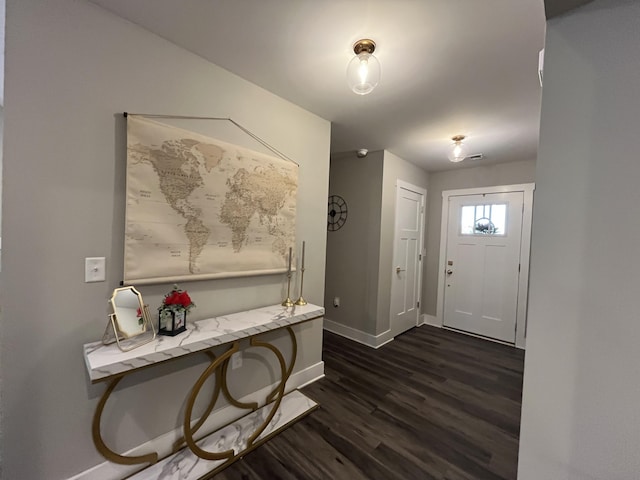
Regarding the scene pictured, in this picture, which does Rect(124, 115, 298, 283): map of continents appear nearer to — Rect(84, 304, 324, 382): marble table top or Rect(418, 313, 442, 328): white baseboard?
Rect(84, 304, 324, 382): marble table top

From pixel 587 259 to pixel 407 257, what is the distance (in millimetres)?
3239

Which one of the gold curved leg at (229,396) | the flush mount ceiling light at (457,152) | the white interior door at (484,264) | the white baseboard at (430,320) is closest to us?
the gold curved leg at (229,396)

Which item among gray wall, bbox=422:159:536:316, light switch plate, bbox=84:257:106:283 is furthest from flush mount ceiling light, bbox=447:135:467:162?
light switch plate, bbox=84:257:106:283

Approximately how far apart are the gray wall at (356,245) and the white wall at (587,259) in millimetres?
2602

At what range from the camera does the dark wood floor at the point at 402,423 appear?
5.09 ft

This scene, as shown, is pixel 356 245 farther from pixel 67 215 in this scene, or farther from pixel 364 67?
pixel 67 215

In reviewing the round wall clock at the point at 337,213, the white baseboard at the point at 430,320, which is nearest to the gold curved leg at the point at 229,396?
the round wall clock at the point at 337,213

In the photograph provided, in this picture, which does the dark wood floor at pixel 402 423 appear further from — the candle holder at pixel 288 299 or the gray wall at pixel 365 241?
the candle holder at pixel 288 299

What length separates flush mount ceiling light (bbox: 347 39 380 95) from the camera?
4.69 ft

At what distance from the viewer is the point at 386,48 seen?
148 centimetres

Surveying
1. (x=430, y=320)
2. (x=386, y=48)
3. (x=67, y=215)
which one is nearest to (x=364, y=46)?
(x=386, y=48)

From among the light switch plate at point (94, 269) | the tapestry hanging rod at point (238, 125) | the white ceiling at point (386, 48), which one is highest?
the white ceiling at point (386, 48)

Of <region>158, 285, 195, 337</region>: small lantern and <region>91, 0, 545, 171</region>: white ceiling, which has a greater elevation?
<region>91, 0, 545, 171</region>: white ceiling

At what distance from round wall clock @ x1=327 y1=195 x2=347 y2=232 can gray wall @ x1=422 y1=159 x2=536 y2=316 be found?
1581 mm
